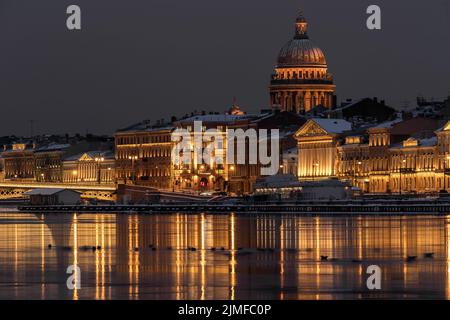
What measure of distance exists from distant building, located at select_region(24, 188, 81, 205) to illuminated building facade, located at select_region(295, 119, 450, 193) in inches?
653

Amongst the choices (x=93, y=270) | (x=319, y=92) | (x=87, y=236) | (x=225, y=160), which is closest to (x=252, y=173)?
(x=225, y=160)

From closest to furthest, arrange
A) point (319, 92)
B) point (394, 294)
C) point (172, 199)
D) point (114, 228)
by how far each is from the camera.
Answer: point (394, 294), point (114, 228), point (172, 199), point (319, 92)

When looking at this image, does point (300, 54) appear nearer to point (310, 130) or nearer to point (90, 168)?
point (90, 168)

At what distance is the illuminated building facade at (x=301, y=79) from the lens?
174 m

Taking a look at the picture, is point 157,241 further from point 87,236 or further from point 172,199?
point 172,199

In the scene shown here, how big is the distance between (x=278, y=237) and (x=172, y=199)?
65.2 meters

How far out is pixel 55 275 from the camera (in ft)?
150

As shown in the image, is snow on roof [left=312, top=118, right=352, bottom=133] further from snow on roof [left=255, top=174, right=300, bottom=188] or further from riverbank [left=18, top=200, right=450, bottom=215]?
riverbank [left=18, top=200, right=450, bottom=215]

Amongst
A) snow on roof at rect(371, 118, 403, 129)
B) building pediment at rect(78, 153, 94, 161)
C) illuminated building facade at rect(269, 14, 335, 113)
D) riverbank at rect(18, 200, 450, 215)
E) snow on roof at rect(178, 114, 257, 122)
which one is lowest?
riverbank at rect(18, 200, 450, 215)

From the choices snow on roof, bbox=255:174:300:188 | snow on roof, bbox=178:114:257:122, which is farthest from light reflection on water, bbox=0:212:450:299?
snow on roof, bbox=178:114:257:122

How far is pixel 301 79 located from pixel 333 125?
33.1m

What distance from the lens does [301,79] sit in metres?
175

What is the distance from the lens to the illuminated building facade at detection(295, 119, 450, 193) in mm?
124250

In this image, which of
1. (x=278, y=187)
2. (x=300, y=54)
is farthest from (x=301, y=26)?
(x=278, y=187)
